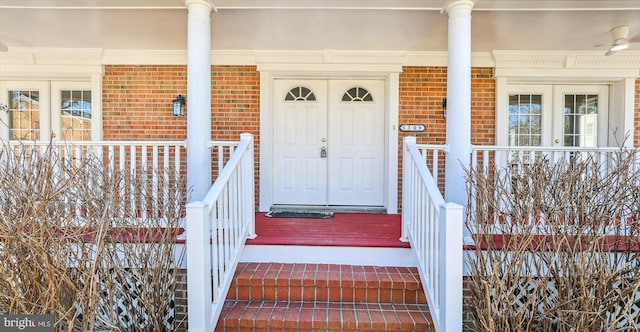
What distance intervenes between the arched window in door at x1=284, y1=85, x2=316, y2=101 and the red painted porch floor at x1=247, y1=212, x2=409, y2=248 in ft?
5.92

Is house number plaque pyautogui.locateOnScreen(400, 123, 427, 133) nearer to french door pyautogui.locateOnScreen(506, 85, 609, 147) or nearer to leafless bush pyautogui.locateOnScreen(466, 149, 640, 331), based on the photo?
french door pyautogui.locateOnScreen(506, 85, 609, 147)

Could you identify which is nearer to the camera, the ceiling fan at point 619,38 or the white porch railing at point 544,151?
the white porch railing at point 544,151

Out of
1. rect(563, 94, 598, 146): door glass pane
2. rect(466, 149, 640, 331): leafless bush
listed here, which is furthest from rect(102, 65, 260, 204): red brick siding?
rect(563, 94, 598, 146): door glass pane

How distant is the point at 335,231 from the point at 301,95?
2.43 metres

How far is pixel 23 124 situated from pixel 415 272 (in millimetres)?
6096

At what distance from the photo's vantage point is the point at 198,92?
3371 mm

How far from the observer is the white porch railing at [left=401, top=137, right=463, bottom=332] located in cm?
238

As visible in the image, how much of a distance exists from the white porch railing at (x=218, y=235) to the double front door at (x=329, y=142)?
1.90 meters

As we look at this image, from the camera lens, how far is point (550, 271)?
2.46 metres

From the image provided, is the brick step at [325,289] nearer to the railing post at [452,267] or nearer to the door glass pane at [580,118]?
the railing post at [452,267]

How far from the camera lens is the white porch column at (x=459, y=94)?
327cm

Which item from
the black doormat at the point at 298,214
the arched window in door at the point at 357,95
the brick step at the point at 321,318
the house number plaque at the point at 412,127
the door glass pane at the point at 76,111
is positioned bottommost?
the brick step at the point at 321,318

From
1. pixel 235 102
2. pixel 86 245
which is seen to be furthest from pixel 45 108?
pixel 86 245

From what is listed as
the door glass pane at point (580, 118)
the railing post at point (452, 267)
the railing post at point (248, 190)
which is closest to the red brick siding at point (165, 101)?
the railing post at point (248, 190)
